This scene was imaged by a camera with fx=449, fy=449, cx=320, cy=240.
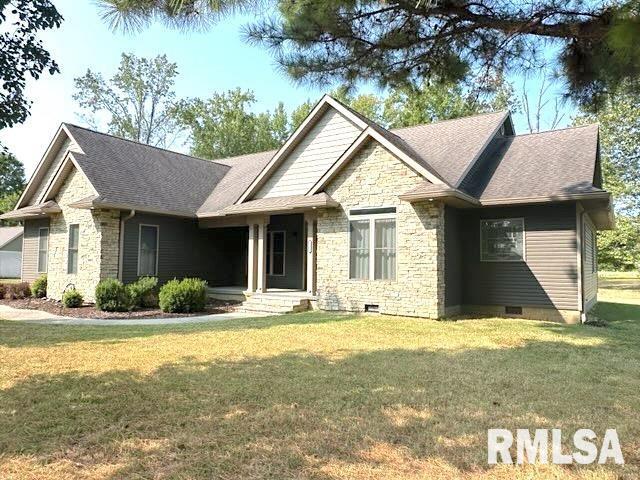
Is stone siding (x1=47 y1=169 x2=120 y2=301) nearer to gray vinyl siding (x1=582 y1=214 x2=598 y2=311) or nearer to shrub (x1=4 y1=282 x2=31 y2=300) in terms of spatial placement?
shrub (x1=4 y1=282 x2=31 y2=300)

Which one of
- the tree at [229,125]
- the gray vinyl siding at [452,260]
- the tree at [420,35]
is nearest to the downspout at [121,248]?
the gray vinyl siding at [452,260]

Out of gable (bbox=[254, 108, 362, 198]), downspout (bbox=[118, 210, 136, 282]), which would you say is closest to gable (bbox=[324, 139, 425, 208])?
gable (bbox=[254, 108, 362, 198])

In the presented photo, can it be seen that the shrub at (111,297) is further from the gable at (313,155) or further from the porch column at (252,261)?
the gable at (313,155)

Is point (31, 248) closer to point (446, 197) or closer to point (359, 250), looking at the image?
point (359, 250)

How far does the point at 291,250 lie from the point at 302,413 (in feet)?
39.3

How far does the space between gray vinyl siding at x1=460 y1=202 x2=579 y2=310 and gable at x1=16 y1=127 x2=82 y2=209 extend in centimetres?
1364

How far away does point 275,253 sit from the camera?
16672 millimetres

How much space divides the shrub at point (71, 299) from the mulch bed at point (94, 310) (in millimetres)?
176

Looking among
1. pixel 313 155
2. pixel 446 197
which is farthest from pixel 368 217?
pixel 313 155

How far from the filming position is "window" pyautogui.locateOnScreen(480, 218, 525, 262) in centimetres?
1194

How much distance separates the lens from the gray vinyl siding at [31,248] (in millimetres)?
18000

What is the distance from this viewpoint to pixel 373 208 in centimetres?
1207

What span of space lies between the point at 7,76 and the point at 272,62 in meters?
3.07

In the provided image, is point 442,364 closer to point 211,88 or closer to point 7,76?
point 7,76
